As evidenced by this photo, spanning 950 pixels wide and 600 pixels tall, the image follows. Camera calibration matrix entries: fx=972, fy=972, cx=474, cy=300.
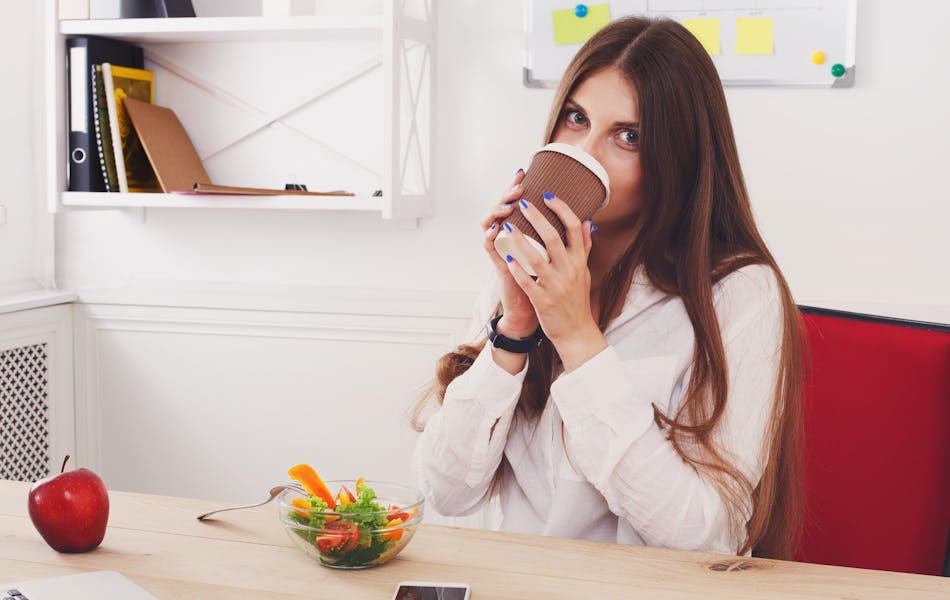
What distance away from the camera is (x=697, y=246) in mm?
1230

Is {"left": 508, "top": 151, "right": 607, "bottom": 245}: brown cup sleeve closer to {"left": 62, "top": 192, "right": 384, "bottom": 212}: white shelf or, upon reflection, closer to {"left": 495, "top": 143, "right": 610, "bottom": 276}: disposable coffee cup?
{"left": 495, "top": 143, "right": 610, "bottom": 276}: disposable coffee cup

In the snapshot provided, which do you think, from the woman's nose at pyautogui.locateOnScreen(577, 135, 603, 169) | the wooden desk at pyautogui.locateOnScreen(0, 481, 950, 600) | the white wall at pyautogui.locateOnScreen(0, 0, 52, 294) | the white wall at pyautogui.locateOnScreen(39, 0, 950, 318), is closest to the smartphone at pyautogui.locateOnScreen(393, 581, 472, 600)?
the wooden desk at pyautogui.locateOnScreen(0, 481, 950, 600)

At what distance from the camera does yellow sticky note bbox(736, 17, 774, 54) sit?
6.27 feet

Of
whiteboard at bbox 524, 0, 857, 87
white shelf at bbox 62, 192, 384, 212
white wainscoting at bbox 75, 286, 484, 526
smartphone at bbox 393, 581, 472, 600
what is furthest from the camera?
white wainscoting at bbox 75, 286, 484, 526

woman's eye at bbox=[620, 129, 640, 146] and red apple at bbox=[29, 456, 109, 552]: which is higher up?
woman's eye at bbox=[620, 129, 640, 146]

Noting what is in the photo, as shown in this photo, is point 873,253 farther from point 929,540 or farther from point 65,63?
point 65,63

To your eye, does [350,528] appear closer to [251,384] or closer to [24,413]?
[251,384]

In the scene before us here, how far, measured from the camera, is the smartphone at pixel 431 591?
0.90 meters

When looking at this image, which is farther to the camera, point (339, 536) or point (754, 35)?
point (754, 35)

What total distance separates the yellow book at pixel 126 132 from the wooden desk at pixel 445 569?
3.84 ft

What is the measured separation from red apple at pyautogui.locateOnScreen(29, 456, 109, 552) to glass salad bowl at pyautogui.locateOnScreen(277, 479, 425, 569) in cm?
20

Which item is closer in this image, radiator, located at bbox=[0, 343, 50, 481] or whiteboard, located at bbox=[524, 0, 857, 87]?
whiteboard, located at bbox=[524, 0, 857, 87]

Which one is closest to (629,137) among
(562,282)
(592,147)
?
(592,147)

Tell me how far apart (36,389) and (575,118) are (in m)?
1.62
